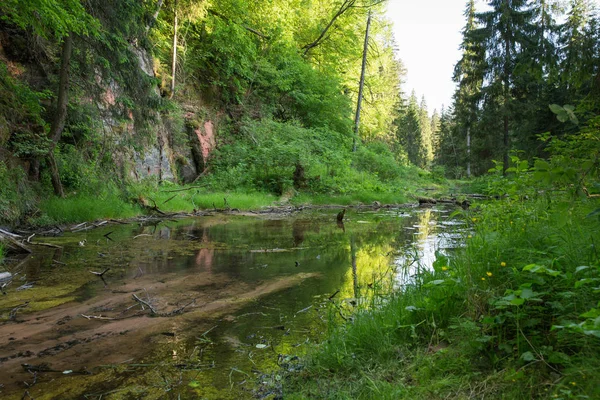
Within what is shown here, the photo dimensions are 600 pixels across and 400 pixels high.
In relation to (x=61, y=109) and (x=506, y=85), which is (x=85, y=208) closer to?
(x=61, y=109)

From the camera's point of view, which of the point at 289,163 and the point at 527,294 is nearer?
the point at 527,294

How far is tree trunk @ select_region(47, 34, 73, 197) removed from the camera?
33.0 feet

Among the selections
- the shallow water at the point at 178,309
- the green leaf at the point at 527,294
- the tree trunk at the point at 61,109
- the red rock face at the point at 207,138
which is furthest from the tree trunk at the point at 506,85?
the green leaf at the point at 527,294

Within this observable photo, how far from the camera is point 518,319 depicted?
90.7 inches

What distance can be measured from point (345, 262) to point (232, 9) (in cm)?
1977

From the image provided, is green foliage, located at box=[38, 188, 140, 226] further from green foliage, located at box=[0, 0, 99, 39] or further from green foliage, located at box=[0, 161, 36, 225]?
green foliage, located at box=[0, 0, 99, 39]

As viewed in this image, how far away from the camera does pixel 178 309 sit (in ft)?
14.8

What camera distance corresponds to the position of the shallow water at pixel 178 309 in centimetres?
296

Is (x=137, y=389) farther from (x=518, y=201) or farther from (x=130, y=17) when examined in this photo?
(x=130, y=17)

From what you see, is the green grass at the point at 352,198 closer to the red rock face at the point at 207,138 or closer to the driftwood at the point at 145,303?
the red rock face at the point at 207,138

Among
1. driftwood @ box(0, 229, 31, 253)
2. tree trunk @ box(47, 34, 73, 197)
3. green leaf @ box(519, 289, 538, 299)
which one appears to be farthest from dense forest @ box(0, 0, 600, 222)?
driftwood @ box(0, 229, 31, 253)

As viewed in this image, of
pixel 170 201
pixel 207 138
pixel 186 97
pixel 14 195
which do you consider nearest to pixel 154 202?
pixel 170 201

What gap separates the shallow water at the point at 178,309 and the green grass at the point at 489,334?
0.52 m

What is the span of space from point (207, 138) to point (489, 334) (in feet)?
67.8
